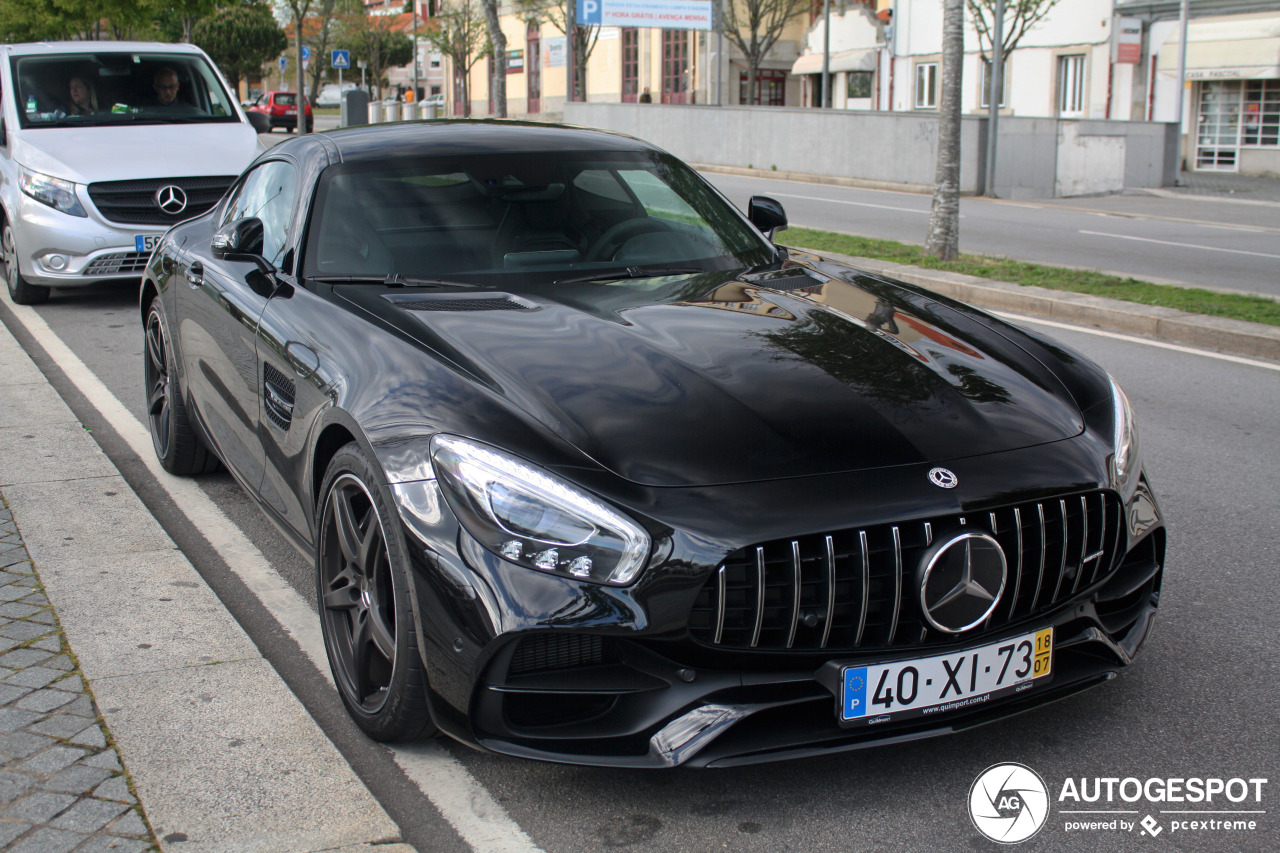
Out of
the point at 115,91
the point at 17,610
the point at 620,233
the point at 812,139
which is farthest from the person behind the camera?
the point at 812,139

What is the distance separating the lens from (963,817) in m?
2.76

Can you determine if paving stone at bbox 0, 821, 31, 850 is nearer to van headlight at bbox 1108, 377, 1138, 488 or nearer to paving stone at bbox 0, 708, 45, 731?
paving stone at bbox 0, 708, 45, 731

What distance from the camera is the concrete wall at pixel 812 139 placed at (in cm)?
2542

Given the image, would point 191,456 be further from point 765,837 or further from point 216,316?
point 765,837

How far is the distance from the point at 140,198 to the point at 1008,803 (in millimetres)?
8504

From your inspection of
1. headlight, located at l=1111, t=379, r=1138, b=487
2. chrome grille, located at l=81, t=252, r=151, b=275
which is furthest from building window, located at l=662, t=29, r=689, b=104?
headlight, located at l=1111, t=379, r=1138, b=487

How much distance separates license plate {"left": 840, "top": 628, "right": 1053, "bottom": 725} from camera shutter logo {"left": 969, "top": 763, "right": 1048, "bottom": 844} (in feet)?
0.84

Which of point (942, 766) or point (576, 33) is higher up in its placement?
point (576, 33)

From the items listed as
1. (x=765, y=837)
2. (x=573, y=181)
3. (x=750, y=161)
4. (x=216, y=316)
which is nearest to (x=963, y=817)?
(x=765, y=837)

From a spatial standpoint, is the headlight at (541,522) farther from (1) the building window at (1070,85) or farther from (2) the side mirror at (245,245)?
(1) the building window at (1070,85)

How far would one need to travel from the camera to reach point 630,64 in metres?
56.4

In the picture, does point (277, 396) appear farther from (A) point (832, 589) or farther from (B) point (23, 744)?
(A) point (832, 589)

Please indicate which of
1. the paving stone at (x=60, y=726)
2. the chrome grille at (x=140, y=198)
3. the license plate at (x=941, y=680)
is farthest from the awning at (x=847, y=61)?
the paving stone at (x=60, y=726)

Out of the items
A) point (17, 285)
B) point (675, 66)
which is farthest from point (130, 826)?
point (675, 66)
